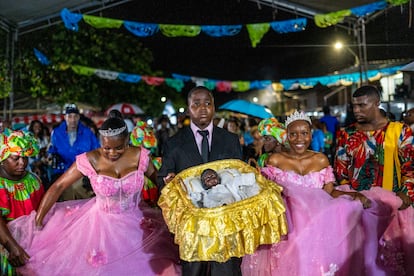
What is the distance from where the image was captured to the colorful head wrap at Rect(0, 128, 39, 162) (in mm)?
4273

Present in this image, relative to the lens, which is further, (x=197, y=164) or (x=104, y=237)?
(x=104, y=237)

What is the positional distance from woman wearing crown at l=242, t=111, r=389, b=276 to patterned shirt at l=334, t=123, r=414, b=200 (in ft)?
1.30

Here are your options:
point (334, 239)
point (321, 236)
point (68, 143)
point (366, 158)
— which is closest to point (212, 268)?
point (321, 236)

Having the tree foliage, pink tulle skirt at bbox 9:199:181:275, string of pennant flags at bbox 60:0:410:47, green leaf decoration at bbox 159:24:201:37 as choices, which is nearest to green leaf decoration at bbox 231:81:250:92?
the tree foliage

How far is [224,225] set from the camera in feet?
10.2

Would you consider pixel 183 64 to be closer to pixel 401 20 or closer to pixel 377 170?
pixel 401 20

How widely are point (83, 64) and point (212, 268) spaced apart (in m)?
17.6

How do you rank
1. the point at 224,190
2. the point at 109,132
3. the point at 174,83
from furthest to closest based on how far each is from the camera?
1. the point at 174,83
2. the point at 109,132
3. the point at 224,190

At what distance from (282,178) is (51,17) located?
8974 millimetres

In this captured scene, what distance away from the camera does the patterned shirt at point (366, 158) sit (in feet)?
13.9

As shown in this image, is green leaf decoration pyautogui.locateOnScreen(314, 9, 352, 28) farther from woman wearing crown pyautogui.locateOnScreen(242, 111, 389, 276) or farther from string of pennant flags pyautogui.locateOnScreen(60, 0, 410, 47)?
woman wearing crown pyautogui.locateOnScreen(242, 111, 389, 276)

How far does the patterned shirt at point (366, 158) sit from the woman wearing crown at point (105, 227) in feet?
6.60

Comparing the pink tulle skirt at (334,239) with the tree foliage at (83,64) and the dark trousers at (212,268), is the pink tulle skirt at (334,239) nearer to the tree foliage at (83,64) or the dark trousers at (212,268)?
the dark trousers at (212,268)

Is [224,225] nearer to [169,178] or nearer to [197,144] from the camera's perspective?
[169,178]
